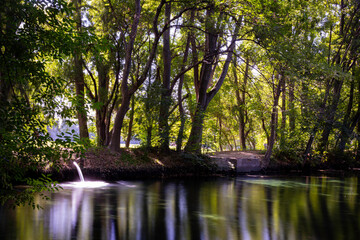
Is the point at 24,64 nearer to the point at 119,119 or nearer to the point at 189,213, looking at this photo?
the point at 189,213

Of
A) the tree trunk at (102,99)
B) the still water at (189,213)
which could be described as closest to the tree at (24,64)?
the still water at (189,213)

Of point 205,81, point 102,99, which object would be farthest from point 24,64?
point 102,99

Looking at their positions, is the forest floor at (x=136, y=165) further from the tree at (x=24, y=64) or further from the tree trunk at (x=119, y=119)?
the tree at (x=24, y=64)

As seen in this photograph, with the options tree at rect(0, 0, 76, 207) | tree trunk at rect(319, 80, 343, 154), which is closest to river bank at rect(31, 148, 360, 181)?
tree trunk at rect(319, 80, 343, 154)

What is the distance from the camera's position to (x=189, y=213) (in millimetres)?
10609

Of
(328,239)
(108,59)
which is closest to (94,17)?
(108,59)

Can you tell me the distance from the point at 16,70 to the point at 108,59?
A: 12921 millimetres


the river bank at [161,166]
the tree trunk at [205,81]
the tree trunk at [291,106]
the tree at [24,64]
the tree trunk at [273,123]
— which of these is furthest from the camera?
the tree trunk at [273,123]

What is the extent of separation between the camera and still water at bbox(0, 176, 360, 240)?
847 centimetres

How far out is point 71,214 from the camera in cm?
998

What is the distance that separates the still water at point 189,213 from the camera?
847 cm

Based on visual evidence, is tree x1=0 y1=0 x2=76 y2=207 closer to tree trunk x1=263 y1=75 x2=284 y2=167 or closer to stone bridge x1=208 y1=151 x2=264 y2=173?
tree trunk x1=263 y1=75 x2=284 y2=167

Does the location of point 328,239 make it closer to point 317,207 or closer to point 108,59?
point 317,207

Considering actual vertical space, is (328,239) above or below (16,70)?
below
